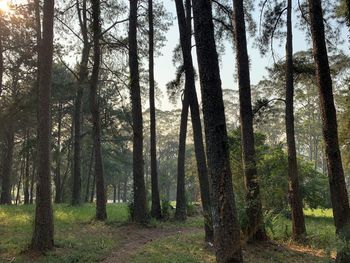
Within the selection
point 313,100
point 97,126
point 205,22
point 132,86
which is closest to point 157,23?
point 132,86

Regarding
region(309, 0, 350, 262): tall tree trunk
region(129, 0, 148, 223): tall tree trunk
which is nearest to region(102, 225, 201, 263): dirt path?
region(129, 0, 148, 223): tall tree trunk

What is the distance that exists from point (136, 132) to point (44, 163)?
207 inches

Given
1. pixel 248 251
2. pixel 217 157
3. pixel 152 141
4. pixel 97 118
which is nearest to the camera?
pixel 217 157

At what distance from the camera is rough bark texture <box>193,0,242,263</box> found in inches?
219

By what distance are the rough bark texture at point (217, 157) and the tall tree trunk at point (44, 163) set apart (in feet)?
15.1

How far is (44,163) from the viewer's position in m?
8.70

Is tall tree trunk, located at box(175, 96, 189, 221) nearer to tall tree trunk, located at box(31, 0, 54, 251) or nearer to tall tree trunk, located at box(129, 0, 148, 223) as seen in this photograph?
tall tree trunk, located at box(129, 0, 148, 223)

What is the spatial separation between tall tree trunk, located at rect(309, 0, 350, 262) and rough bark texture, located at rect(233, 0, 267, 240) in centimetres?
209

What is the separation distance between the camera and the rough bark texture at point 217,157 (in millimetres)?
5566

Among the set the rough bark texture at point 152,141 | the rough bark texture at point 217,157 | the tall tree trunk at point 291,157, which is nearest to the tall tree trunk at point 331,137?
the rough bark texture at point 217,157

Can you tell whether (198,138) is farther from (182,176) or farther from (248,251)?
(182,176)

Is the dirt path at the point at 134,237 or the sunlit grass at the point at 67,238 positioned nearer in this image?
the sunlit grass at the point at 67,238

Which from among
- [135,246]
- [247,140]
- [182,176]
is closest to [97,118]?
[182,176]

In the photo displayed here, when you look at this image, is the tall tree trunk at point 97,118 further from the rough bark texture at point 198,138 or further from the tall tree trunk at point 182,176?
the rough bark texture at point 198,138
